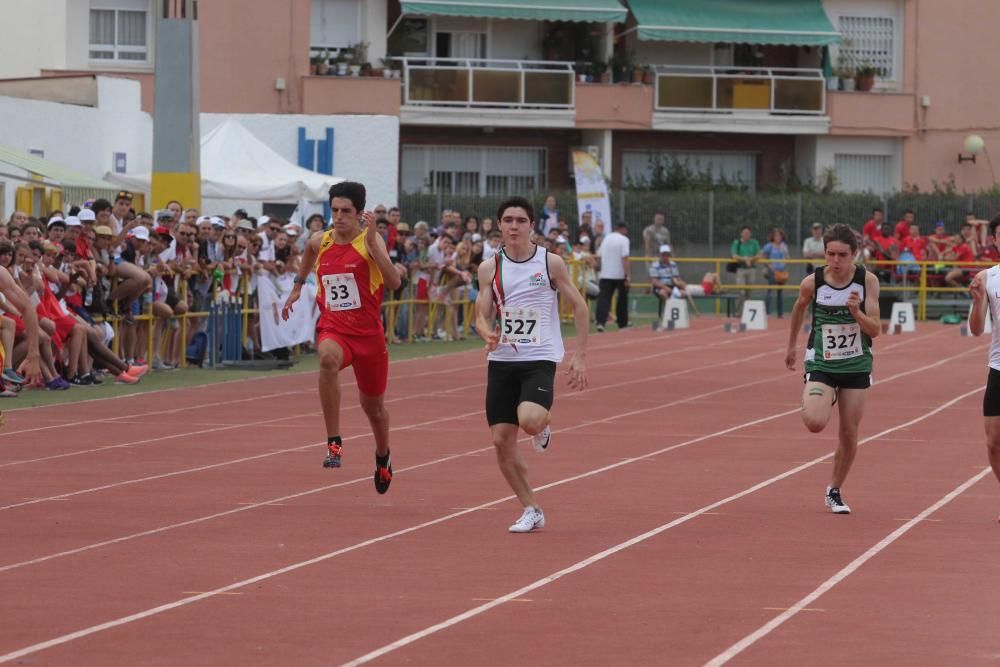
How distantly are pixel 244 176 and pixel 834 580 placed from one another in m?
23.9

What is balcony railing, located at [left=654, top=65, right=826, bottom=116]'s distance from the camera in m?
51.1

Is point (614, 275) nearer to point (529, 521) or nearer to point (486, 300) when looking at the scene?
point (486, 300)

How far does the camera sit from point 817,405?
12.3 metres

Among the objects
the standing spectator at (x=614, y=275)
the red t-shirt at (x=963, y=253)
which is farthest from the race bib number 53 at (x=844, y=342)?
the red t-shirt at (x=963, y=253)

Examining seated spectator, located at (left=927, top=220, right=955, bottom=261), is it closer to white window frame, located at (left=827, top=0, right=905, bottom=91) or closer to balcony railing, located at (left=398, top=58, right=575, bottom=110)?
balcony railing, located at (left=398, top=58, right=575, bottom=110)

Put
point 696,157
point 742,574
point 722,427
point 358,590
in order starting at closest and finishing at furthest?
point 358,590
point 742,574
point 722,427
point 696,157

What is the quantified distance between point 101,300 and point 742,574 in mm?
13246

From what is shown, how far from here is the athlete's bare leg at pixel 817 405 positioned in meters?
12.2

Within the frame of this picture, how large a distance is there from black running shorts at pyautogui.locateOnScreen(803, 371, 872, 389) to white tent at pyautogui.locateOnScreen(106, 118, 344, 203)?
1975 cm

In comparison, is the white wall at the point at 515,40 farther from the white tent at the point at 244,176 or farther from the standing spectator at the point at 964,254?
the white tent at the point at 244,176

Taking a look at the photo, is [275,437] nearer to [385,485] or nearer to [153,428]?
[153,428]

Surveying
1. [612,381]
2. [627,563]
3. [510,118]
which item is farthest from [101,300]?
[510,118]

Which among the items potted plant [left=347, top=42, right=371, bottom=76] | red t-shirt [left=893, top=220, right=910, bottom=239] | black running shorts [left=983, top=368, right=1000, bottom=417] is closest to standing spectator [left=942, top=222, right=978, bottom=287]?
red t-shirt [left=893, top=220, right=910, bottom=239]

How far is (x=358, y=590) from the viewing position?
9.20 meters
